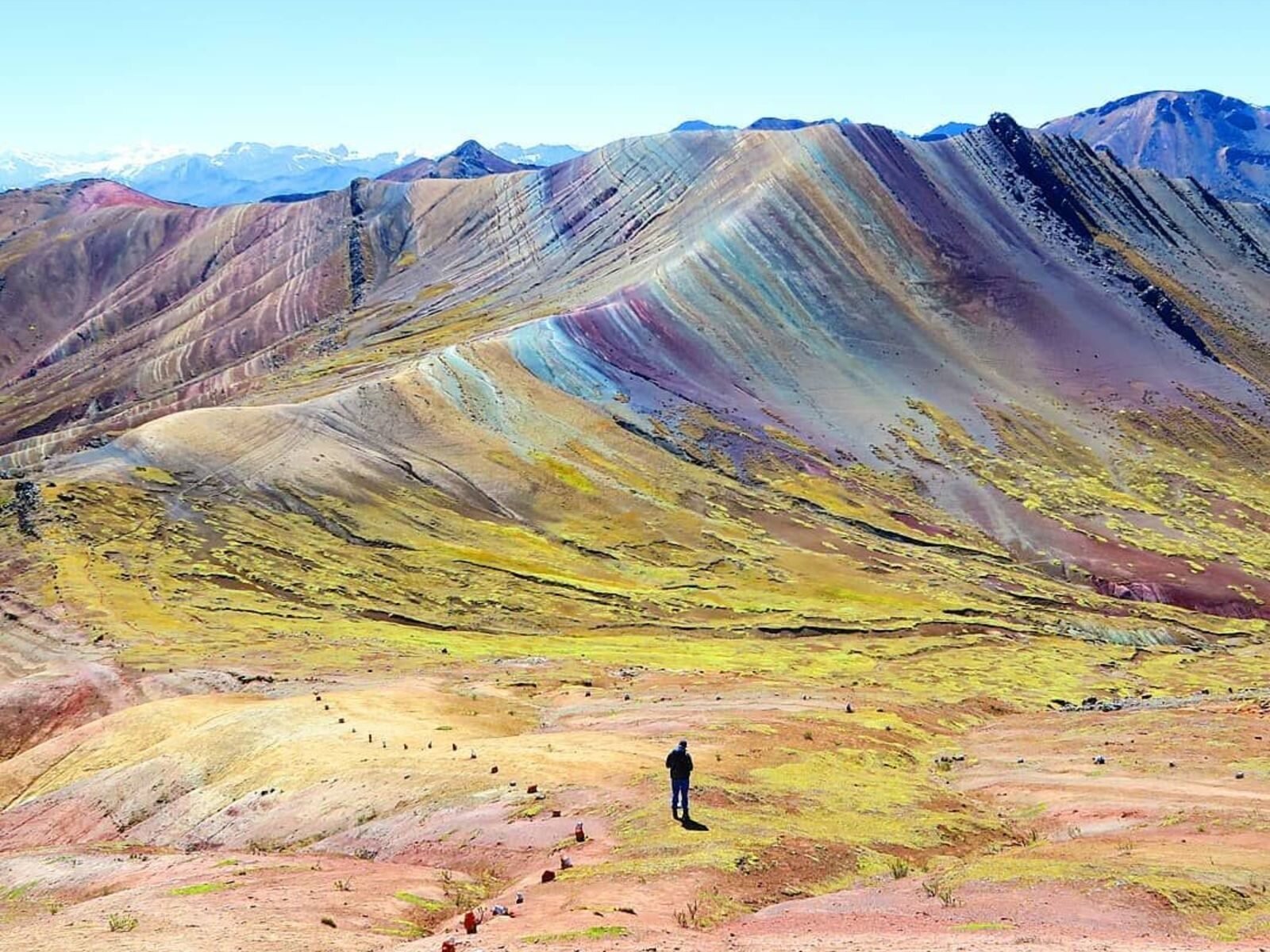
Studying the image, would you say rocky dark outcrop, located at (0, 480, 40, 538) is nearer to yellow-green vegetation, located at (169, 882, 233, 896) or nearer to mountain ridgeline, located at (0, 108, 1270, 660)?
mountain ridgeline, located at (0, 108, 1270, 660)

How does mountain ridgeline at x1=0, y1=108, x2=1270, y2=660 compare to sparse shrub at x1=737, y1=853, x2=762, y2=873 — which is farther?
mountain ridgeline at x1=0, y1=108, x2=1270, y2=660

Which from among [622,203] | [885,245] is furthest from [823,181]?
[622,203]

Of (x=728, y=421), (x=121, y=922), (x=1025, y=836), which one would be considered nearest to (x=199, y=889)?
(x=121, y=922)

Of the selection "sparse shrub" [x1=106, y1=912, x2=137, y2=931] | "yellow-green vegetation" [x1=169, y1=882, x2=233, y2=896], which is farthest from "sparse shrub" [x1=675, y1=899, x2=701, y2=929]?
"sparse shrub" [x1=106, y1=912, x2=137, y2=931]

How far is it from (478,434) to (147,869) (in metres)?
94.5

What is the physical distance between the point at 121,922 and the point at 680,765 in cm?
1378

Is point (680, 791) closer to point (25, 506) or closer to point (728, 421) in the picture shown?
point (25, 506)

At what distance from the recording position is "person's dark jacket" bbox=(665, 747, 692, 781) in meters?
29.2

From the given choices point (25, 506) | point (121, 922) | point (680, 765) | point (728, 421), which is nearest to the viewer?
point (121, 922)

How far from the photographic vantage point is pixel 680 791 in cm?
2955

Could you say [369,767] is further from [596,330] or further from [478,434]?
[596,330]

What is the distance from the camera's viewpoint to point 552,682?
6431 centimetres

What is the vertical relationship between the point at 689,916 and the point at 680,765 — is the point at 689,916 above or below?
below

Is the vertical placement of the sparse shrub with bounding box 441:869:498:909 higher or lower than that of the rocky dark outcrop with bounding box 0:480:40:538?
higher
